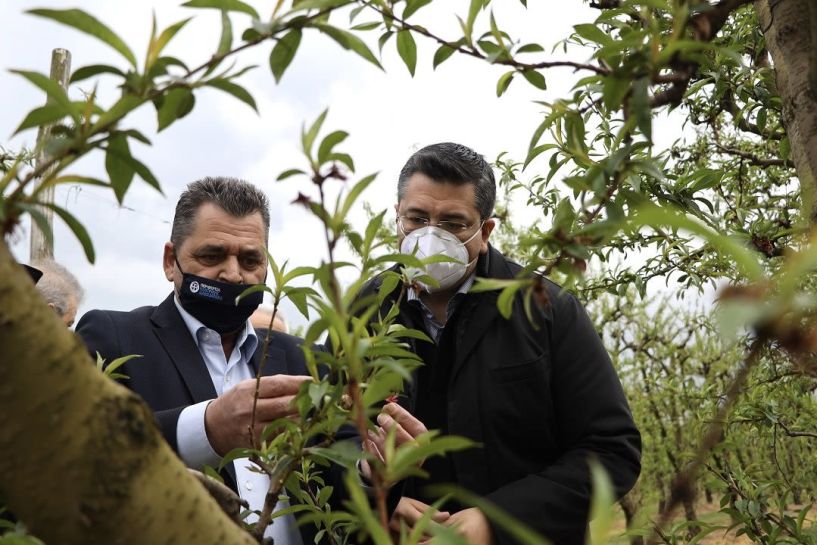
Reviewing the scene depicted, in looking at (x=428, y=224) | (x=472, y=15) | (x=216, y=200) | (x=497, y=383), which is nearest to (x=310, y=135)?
(x=472, y=15)

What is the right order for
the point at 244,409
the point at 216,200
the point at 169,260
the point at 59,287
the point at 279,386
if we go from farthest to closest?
the point at 59,287
the point at 169,260
the point at 216,200
the point at 244,409
the point at 279,386

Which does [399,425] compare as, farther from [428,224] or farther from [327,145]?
[428,224]

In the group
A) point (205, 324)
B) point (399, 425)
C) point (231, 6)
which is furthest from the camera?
point (205, 324)

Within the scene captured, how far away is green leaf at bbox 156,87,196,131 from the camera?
0.84 m

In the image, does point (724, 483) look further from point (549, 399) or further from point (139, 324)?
point (139, 324)

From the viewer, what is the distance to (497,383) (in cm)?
282

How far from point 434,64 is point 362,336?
47cm

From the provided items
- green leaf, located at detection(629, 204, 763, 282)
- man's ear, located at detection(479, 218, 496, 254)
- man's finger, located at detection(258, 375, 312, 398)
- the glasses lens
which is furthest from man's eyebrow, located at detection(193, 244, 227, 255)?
green leaf, located at detection(629, 204, 763, 282)

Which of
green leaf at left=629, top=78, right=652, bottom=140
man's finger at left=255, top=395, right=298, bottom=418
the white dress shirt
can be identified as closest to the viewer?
green leaf at left=629, top=78, right=652, bottom=140

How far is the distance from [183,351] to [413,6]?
90.5 inches

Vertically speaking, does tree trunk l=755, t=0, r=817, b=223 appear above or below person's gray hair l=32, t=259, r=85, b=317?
above

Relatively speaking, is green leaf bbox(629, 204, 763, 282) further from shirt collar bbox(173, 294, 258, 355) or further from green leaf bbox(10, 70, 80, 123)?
shirt collar bbox(173, 294, 258, 355)

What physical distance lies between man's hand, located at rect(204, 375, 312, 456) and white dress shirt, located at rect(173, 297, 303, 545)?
7 centimetres

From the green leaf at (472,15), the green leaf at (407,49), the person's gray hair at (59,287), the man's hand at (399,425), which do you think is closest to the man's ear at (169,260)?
the person's gray hair at (59,287)
